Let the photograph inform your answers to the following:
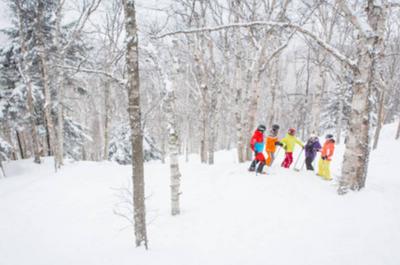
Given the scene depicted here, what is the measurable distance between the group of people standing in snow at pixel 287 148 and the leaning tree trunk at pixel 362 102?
5.26 feet

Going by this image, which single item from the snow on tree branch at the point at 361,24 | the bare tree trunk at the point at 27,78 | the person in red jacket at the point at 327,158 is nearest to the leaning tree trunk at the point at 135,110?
the snow on tree branch at the point at 361,24

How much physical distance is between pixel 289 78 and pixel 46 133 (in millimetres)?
33688

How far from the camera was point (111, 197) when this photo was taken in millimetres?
7395

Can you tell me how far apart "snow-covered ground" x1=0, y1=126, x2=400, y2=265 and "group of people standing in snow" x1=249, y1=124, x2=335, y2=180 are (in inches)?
18.0

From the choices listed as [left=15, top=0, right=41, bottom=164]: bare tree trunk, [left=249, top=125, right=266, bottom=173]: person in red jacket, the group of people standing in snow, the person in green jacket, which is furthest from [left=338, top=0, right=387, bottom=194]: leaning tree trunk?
[left=15, top=0, right=41, bottom=164]: bare tree trunk

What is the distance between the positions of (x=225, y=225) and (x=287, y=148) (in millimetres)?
3912

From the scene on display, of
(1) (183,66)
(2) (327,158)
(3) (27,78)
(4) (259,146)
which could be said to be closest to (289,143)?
(2) (327,158)

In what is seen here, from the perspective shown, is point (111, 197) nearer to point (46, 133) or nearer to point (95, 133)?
point (46, 133)

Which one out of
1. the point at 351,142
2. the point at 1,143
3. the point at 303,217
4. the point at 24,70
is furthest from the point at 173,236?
the point at 24,70

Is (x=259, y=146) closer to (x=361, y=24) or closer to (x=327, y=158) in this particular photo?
(x=327, y=158)

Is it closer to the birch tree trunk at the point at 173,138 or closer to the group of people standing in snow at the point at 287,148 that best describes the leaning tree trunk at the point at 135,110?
the birch tree trunk at the point at 173,138

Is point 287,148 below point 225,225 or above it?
above

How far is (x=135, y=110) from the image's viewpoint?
3.86 m

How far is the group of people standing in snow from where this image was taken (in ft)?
21.2
